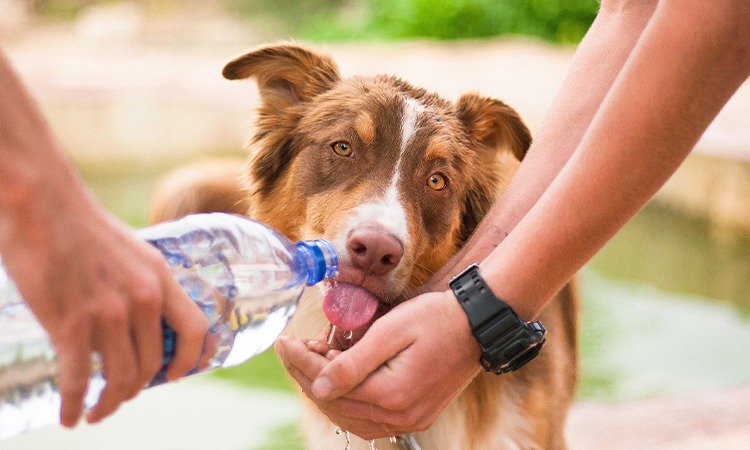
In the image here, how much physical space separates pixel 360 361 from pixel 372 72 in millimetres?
2365

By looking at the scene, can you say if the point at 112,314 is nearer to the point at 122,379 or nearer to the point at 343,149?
the point at 122,379

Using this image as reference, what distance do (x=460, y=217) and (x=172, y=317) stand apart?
1.64 metres

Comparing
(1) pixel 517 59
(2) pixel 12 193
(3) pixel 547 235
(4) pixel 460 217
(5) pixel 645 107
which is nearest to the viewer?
(2) pixel 12 193

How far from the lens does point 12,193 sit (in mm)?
891

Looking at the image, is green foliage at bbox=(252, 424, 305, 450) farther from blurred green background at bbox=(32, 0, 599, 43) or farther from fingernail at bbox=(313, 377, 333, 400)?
blurred green background at bbox=(32, 0, 599, 43)

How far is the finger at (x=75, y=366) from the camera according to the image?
37.1 inches

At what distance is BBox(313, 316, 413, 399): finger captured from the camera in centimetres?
Answer: 163

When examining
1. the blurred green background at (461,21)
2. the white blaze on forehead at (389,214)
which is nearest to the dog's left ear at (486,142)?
the white blaze on forehead at (389,214)

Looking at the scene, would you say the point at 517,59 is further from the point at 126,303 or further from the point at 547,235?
the point at 126,303

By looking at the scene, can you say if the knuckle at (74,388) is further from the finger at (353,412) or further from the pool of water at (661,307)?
the pool of water at (661,307)

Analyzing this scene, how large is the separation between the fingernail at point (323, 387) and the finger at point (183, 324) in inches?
21.7

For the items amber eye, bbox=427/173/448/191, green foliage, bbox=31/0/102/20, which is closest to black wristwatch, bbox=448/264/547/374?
amber eye, bbox=427/173/448/191

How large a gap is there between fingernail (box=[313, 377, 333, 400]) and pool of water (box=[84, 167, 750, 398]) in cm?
357

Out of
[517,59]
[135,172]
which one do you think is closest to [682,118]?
[135,172]
